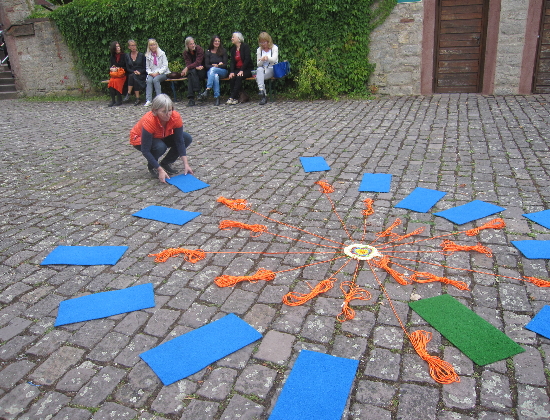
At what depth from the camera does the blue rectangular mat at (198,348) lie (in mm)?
2498

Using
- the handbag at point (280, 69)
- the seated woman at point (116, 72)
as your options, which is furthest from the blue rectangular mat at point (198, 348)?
the seated woman at point (116, 72)

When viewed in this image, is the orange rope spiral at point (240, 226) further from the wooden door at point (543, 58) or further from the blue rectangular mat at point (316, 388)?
the wooden door at point (543, 58)

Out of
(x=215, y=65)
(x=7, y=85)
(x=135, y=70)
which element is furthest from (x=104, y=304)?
(x=7, y=85)

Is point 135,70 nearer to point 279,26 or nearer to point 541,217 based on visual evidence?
point 279,26

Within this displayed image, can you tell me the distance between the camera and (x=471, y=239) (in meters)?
3.75

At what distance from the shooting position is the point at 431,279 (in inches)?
127

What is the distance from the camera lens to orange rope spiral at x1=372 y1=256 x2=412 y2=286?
3211 millimetres

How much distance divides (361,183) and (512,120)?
13.2ft

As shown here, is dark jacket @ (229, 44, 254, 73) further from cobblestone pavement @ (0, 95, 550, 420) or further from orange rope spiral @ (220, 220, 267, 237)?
orange rope spiral @ (220, 220, 267, 237)

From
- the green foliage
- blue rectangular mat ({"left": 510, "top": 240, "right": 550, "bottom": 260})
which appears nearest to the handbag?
the green foliage

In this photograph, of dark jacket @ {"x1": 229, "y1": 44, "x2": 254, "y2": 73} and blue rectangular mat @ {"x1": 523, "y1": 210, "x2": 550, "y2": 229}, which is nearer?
blue rectangular mat @ {"x1": 523, "y1": 210, "x2": 550, "y2": 229}

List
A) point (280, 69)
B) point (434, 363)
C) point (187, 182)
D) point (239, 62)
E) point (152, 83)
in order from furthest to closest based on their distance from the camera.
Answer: point (152, 83) < point (239, 62) < point (280, 69) < point (187, 182) < point (434, 363)

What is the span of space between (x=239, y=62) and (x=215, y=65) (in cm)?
59

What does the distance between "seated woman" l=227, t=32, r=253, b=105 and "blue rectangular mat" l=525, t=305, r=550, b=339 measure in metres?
8.65
